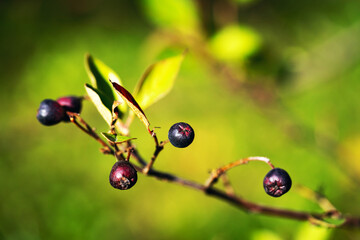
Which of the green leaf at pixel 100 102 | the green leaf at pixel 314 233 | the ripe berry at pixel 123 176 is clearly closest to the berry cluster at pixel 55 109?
the green leaf at pixel 100 102

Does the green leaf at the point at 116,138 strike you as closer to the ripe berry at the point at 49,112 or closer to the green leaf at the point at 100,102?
the green leaf at the point at 100,102

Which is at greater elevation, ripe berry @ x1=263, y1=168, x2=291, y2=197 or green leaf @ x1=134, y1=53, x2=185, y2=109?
green leaf @ x1=134, y1=53, x2=185, y2=109

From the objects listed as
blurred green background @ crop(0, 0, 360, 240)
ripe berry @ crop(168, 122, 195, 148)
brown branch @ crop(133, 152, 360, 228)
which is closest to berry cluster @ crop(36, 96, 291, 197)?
ripe berry @ crop(168, 122, 195, 148)

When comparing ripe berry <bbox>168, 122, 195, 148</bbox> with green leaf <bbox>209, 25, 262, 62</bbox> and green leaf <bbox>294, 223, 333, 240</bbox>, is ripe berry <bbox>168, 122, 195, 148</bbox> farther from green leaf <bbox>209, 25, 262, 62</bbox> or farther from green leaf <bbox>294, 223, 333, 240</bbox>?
green leaf <bbox>209, 25, 262, 62</bbox>

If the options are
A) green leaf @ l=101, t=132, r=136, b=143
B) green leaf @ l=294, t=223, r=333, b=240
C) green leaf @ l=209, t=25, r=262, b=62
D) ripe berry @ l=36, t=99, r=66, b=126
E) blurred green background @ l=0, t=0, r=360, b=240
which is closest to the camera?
green leaf @ l=101, t=132, r=136, b=143

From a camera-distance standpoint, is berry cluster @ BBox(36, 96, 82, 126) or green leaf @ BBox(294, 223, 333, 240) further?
green leaf @ BBox(294, 223, 333, 240)

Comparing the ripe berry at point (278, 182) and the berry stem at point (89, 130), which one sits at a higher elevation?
the ripe berry at point (278, 182)

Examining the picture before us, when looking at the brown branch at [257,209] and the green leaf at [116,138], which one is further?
the brown branch at [257,209]
